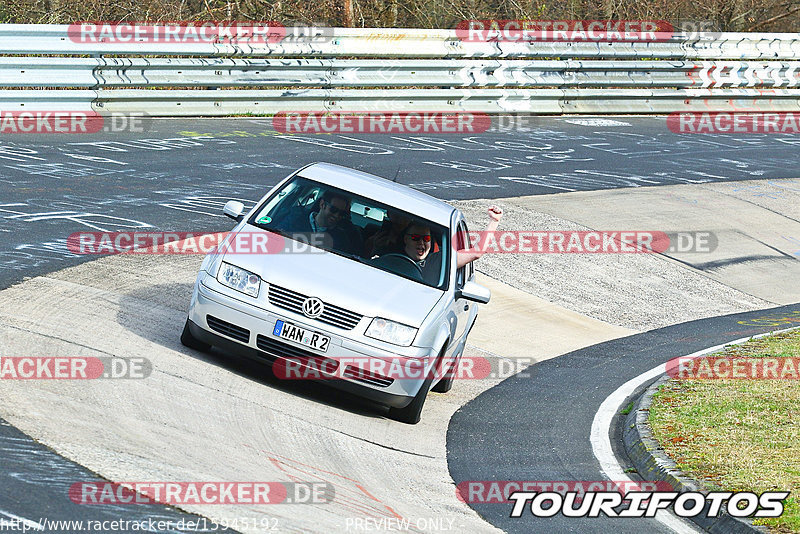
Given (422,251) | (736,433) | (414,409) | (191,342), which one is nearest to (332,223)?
(422,251)

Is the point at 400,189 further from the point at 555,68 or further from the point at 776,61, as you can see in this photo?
the point at 776,61

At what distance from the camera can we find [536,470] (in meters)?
7.96

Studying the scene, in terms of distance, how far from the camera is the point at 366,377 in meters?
8.18

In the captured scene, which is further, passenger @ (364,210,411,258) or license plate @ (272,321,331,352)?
passenger @ (364,210,411,258)

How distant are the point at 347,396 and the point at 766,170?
15.7 metres

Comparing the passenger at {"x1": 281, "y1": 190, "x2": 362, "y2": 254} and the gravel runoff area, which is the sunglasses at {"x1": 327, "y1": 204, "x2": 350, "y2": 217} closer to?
the passenger at {"x1": 281, "y1": 190, "x2": 362, "y2": 254}

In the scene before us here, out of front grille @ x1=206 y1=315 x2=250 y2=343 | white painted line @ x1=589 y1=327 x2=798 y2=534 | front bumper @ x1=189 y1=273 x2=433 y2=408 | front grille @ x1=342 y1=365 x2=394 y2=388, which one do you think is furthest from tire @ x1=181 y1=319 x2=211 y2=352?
white painted line @ x1=589 y1=327 x2=798 y2=534

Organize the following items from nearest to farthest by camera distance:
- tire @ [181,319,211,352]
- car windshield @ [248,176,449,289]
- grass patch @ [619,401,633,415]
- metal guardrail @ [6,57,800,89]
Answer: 1. tire @ [181,319,211,352]
2. car windshield @ [248,176,449,289]
3. grass patch @ [619,401,633,415]
4. metal guardrail @ [6,57,800,89]

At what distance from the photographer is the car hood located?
26.8 feet

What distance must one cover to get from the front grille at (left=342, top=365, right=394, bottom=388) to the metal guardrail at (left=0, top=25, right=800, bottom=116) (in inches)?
427

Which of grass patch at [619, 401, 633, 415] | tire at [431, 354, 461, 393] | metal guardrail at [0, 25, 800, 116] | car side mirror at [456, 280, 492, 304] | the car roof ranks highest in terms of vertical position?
metal guardrail at [0, 25, 800, 116]

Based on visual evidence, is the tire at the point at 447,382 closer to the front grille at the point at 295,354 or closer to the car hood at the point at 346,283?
the car hood at the point at 346,283

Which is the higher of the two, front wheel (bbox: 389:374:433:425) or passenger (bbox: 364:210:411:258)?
passenger (bbox: 364:210:411:258)

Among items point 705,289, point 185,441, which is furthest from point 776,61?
point 185,441
